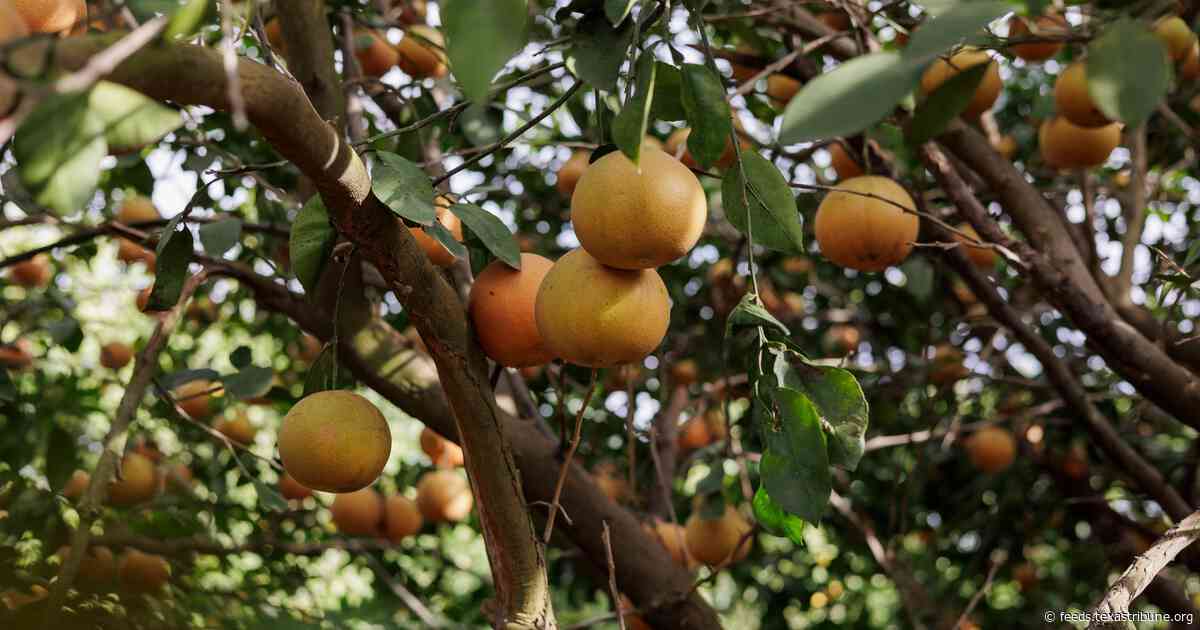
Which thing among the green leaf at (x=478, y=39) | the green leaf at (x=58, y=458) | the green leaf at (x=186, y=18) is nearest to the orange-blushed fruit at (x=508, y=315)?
the green leaf at (x=478, y=39)

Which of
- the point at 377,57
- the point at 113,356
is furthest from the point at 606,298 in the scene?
the point at 113,356

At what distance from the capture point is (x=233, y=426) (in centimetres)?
339

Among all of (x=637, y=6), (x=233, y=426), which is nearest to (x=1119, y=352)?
(x=637, y=6)

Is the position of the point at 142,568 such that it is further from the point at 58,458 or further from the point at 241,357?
the point at 58,458

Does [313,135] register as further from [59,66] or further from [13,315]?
[13,315]

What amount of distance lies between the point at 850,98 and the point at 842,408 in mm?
444

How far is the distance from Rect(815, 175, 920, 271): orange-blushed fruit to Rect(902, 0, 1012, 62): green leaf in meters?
1.18

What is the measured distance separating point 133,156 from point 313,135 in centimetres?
160

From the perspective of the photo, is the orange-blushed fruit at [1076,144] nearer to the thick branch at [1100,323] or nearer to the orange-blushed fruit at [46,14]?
the thick branch at [1100,323]

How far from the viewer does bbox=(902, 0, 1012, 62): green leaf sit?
25.9 inches

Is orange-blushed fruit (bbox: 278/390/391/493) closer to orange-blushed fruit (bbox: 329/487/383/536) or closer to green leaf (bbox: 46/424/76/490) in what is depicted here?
green leaf (bbox: 46/424/76/490)

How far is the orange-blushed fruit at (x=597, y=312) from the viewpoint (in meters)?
1.13

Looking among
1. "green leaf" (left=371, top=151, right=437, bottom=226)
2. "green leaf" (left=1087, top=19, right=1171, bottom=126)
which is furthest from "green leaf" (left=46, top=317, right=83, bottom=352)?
"green leaf" (left=1087, top=19, right=1171, bottom=126)

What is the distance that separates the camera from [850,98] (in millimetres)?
650
